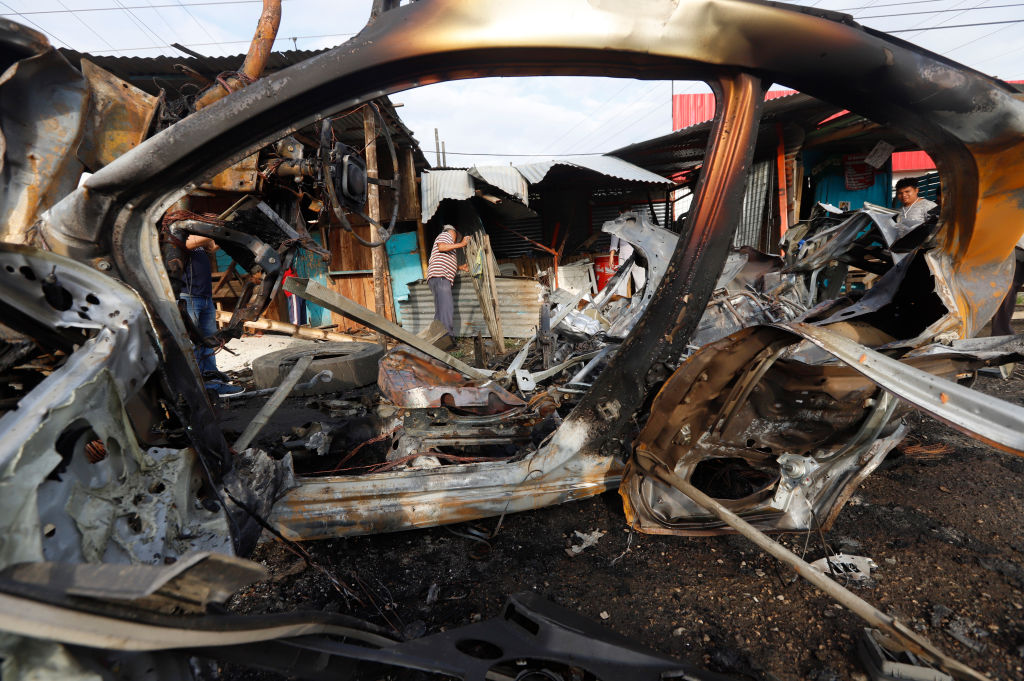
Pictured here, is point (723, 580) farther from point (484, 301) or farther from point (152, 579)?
point (484, 301)

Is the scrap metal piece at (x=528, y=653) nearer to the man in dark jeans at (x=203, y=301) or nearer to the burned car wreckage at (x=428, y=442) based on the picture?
the burned car wreckage at (x=428, y=442)

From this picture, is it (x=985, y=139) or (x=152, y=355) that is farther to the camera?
(x=985, y=139)

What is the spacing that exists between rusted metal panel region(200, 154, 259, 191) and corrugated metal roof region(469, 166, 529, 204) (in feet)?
18.0

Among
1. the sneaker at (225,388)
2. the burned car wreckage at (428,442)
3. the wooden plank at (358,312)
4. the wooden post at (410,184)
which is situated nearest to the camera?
the burned car wreckage at (428,442)

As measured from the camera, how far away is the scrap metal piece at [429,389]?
276cm

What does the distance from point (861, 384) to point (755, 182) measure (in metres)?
9.06

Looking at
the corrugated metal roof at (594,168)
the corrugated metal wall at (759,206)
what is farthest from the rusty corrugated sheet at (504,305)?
the corrugated metal wall at (759,206)

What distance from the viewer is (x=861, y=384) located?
1.75 meters

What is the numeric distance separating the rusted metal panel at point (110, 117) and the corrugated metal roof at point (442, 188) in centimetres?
546

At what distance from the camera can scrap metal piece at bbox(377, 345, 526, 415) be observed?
2.76 meters

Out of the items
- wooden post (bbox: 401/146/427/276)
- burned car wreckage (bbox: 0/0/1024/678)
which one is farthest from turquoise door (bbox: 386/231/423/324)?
burned car wreckage (bbox: 0/0/1024/678)

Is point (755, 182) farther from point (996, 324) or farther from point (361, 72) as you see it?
point (361, 72)

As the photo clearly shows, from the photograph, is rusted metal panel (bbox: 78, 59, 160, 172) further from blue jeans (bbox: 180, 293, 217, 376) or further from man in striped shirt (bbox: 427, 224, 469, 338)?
man in striped shirt (bbox: 427, 224, 469, 338)

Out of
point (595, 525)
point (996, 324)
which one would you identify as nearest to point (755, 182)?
point (996, 324)
